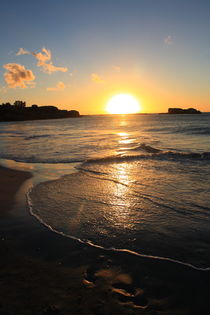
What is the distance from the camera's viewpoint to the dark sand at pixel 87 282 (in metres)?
2.68

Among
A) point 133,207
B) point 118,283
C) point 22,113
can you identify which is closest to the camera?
point 118,283

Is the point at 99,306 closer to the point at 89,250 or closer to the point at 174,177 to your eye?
the point at 89,250

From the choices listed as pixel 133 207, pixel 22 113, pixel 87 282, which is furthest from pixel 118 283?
pixel 22 113

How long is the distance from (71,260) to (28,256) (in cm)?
76

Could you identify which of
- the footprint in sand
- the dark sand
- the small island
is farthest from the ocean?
the small island

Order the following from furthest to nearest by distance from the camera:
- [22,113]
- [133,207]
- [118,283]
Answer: [22,113] → [133,207] → [118,283]

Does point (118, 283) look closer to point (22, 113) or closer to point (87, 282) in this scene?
point (87, 282)

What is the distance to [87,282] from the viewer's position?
3.11 m

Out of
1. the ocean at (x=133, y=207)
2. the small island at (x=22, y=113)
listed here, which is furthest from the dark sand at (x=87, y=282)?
the small island at (x=22, y=113)

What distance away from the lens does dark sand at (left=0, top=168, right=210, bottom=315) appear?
8.78ft

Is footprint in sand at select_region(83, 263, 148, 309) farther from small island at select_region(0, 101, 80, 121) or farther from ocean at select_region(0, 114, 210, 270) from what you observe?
small island at select_region(0, 101, 80, 121)

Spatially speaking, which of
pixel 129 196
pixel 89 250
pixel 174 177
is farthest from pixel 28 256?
pixel 174 177

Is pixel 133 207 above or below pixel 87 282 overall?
above

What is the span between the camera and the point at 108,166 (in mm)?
11602
